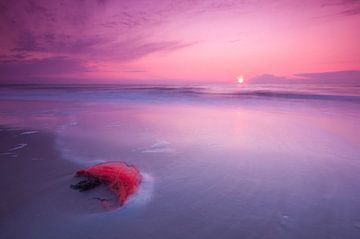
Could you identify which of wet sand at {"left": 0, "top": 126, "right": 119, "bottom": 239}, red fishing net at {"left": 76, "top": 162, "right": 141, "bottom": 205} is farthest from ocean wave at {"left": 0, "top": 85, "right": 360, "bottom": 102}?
red fishing net at {"left": 76, "top": 162, "right": 141, "bottom": 205}

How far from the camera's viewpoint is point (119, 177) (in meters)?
3.70

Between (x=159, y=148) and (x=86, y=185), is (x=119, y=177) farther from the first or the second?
(x=159, y=148)

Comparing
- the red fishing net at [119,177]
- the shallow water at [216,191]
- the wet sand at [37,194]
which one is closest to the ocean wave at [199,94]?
the shallow water at [216,191]

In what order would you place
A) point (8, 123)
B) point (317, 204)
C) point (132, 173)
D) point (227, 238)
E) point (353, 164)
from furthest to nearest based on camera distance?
point (8, 123)
point (353, 164)
point (132, 173)
point (317, 204)
point (227, 238)

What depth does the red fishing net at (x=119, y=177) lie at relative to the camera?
3.47m

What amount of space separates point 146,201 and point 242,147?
3353 mm

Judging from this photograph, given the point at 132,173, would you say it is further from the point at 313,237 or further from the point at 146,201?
the point at 313,237

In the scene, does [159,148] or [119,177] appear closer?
[119,177]

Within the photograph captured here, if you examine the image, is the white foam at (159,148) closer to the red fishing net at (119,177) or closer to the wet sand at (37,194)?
the red fishing net at (119,177)

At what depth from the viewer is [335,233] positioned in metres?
2.76

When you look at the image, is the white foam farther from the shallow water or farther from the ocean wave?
the ocean wave

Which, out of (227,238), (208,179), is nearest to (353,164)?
(208,179)

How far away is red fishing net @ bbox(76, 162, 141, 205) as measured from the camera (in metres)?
3.47

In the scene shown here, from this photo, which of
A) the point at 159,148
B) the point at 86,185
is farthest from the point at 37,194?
the point at 159,148
